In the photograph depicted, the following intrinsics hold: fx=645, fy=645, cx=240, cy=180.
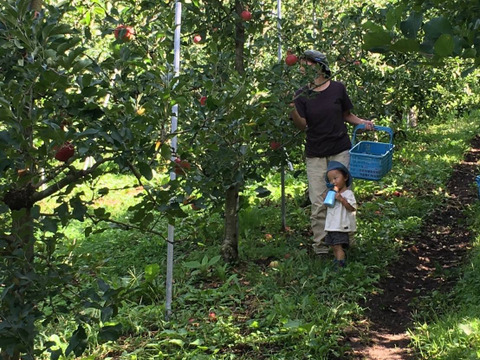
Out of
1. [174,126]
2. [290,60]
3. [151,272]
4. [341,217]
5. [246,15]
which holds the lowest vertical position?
[151,272]

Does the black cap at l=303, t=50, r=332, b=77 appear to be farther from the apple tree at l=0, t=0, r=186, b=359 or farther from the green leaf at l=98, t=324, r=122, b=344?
the green leaf at l=98, t=324, r=122, b=344

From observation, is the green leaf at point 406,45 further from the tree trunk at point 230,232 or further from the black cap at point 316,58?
the tree trunk at point 230,232

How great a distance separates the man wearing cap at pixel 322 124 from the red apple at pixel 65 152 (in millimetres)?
2742

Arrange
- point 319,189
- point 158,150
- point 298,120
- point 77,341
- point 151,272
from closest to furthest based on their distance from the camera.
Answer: point 77,341, point 158,150, point 151,272, point 298,120, point 319,189

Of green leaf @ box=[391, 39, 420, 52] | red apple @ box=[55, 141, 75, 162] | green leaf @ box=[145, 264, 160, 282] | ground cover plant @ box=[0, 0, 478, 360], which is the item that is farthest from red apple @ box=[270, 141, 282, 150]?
green leaf @ box=[391, 39, 420, 52]

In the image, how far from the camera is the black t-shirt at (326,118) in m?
4.97

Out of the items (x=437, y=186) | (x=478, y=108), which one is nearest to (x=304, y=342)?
(x=437, y=186)

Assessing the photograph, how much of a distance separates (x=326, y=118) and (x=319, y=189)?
59 centimetres

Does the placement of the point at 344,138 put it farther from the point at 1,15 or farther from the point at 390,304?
the point at 1,15

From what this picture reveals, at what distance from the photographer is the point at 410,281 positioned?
492 cm

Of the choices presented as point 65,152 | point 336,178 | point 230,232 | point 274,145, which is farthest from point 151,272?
point 65,152

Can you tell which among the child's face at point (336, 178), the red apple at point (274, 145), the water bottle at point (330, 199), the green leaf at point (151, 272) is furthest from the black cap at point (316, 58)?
the green leaf at point (151, 272)

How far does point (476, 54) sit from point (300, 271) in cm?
355

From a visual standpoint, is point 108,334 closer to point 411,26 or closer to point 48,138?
point 48,138
